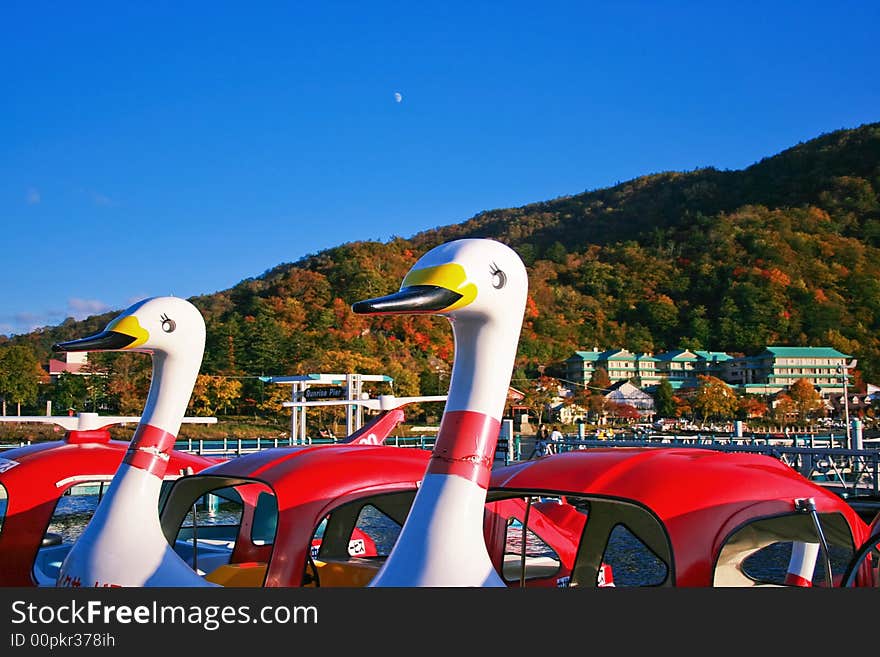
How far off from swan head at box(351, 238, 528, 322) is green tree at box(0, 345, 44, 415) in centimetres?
4822

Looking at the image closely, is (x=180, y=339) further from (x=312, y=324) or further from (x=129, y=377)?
(x=312, y=324)

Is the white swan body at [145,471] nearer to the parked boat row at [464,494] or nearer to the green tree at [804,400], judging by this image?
the parked boat row at [464,494]

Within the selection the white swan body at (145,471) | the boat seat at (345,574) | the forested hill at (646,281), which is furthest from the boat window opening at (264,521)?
the forested hill at (646,281)

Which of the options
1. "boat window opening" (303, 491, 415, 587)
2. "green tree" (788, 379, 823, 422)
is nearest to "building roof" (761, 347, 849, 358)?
"green tree" (788, 379, 823, 422)

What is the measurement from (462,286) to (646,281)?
3803 inches

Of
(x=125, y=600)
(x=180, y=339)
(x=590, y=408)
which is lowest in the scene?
(x=590, y=408)

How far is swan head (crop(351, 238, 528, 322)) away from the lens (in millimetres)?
4168

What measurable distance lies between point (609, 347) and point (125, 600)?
88389 millimetres

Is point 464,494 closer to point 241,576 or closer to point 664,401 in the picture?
point 241,576

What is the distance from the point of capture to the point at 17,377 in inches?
1870

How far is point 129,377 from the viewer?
47.5 metres

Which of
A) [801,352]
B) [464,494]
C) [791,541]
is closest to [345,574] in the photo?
[464,494]

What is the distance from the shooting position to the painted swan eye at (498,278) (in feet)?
14.5

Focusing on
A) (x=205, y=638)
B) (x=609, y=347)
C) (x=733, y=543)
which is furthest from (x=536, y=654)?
(x=609, y=347)
